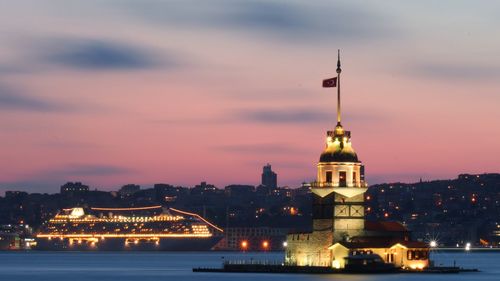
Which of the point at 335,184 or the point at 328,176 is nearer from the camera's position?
the point at 335,184

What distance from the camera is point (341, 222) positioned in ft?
368

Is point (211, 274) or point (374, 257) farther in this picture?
point (211, 274)

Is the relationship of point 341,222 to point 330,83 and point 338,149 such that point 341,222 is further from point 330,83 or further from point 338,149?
point 330,83

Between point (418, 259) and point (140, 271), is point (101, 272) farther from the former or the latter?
point (418, 259)

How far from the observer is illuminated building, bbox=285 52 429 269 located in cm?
11156

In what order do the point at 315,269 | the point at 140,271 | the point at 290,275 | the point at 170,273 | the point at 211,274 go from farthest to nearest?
the point at 140,271
the point at 170,273
the point at 211,274
the point at 290,275
the point at 315,269

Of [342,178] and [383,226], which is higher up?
[342,178]

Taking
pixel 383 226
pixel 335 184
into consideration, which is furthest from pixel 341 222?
pixel 383 226

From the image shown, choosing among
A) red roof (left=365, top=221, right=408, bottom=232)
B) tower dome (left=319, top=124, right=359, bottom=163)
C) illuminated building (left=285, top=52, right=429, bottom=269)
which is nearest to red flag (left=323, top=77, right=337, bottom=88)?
illuminated building (left=285, top=52, right=429, bottom=269)

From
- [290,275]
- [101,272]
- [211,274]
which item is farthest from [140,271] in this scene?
[290,275]

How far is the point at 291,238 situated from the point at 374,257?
7.57 meters

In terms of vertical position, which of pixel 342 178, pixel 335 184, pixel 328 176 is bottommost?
pixel 335 184

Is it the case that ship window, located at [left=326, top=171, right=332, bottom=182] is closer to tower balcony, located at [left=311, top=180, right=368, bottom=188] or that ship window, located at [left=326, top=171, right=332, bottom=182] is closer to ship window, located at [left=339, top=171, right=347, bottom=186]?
tower balcony, located at [left=311, top=180, right=368, bottom=188]

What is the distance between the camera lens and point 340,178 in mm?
112562
